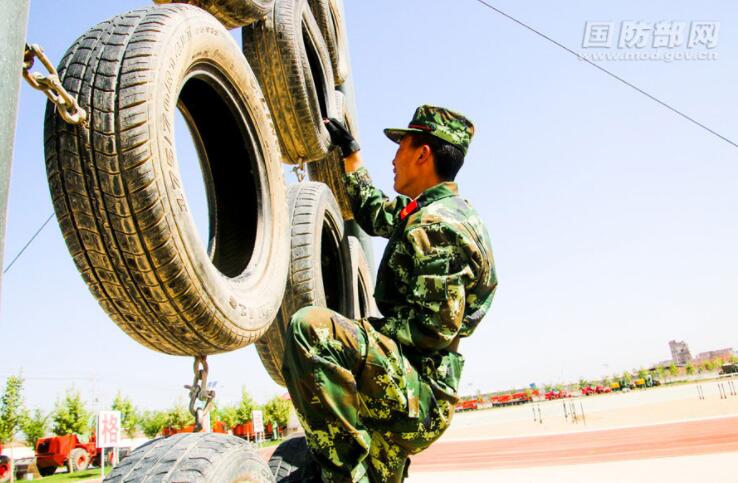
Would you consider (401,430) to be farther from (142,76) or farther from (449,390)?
(142,76)

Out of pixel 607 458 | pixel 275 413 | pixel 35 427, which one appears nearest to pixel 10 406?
pixel 35 427

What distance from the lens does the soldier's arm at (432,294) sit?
1.50 meters

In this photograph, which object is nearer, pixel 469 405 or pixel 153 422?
pixel 153 422

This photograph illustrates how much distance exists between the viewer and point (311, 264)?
2.83 meters

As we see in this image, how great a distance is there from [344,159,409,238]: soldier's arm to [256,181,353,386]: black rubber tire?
0.56 m

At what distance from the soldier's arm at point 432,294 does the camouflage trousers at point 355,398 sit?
8cm

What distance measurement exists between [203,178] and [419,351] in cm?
156

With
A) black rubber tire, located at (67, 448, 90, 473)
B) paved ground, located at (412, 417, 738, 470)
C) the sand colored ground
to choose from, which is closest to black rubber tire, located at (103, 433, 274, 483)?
paved ground, located at (412, 417, 738, 470)

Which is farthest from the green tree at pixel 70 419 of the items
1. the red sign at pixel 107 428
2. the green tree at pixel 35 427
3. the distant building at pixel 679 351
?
the distant building at pixel 679 351

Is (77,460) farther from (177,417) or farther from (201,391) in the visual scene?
(201,391)

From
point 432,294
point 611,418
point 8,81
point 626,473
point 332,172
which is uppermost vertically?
point 332,172

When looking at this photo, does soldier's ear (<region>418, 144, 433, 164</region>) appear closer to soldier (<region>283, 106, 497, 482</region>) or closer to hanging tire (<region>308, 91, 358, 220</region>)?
soldier (<region>283, 106, 497, 482</region>)

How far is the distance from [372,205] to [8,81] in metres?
1.56

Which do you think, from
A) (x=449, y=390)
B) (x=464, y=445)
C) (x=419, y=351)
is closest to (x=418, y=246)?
(x=419, y=351)
